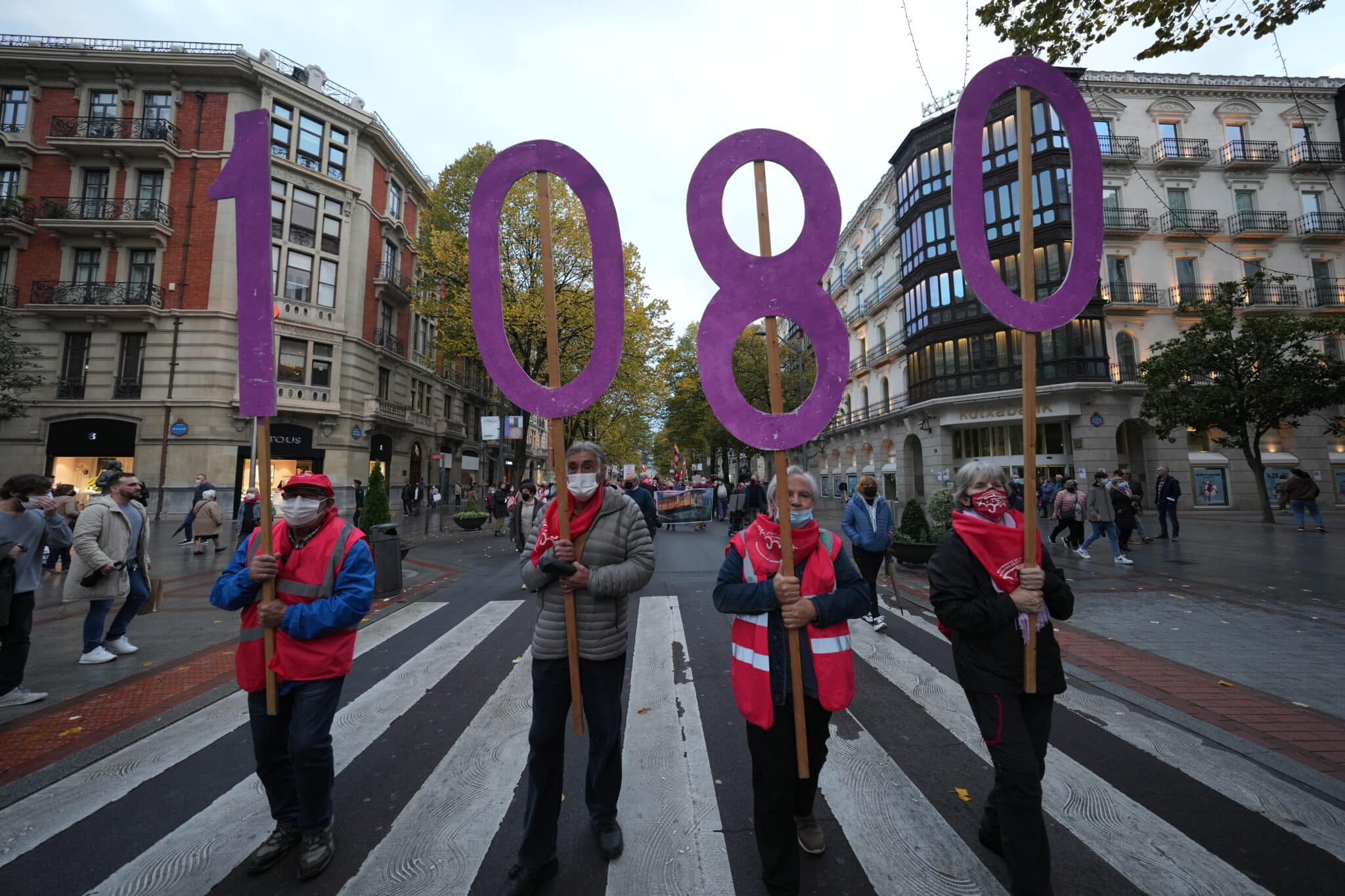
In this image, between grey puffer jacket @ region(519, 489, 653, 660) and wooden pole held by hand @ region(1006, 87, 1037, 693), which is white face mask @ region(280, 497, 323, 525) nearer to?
grey puffer jacket @ region(519, 489, 653, 660)

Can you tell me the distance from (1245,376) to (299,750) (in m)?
26.4

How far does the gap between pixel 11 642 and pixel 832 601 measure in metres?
6.37

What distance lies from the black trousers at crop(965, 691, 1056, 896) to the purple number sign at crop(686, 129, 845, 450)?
1525 mm

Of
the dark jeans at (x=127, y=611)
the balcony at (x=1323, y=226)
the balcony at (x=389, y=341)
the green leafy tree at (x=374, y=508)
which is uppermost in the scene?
the balcony at (x=1323, y=226)

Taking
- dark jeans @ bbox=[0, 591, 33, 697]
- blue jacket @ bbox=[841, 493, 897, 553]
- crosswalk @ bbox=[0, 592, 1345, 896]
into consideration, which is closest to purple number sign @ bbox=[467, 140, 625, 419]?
crosswalk @ bbox=[0, 592, 1345, 896]

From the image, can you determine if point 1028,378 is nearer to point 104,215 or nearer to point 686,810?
point 686,810

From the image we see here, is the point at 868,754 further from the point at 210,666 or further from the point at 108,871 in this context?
the point at 210,666

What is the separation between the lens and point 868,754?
3.64 metres

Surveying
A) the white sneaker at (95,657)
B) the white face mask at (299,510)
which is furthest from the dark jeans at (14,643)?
the white face mask at (299,510)

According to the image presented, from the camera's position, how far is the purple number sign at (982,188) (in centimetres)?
295

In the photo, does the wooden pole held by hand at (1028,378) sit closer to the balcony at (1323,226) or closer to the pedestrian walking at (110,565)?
the pedestrian walking at (110,565)

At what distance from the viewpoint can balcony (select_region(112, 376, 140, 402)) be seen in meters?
22.2

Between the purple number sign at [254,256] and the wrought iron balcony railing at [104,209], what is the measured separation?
27536 millimetres

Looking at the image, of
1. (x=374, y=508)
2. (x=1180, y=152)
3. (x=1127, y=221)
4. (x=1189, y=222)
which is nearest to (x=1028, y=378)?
(x=374, y=508)
